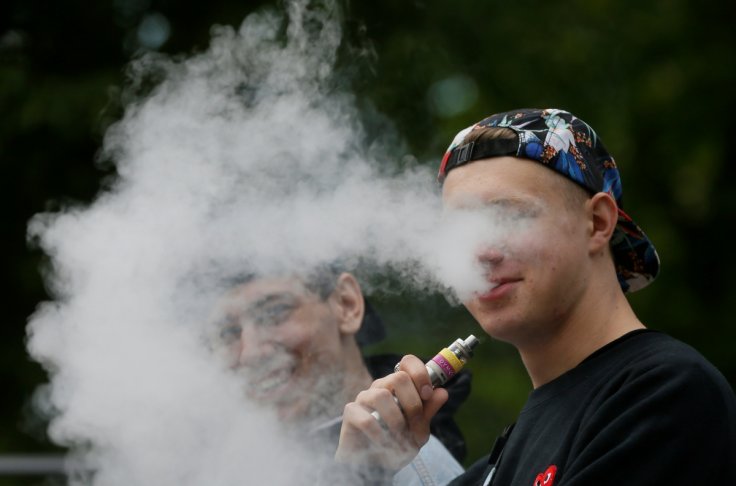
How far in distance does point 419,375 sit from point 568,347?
347 mm

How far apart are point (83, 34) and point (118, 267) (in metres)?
4.22

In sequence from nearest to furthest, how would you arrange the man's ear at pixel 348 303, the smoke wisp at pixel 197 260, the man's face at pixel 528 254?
the man's face at pixel 528 254, the smoke wisp at pixel 197 260, the man's ear at pixel 348 303

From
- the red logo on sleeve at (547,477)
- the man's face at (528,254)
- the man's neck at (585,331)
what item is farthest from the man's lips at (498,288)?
the red logo on sleeve at (547,477)

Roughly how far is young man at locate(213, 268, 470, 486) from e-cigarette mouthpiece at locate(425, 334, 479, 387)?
710mm

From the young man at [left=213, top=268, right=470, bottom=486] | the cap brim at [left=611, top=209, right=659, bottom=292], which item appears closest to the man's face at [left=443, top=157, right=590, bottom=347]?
the cap brim at [left=611, top=209, right=659, bottom=292]

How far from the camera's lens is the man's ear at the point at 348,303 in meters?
3.36

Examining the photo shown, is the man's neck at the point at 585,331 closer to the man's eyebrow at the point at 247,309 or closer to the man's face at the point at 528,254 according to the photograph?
the man's face at the point at 528,254

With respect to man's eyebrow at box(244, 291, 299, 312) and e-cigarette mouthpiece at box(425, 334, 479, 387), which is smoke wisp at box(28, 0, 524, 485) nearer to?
man's eyebrow at box(244, 291, 299, 312)

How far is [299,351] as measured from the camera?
3229 millimetres

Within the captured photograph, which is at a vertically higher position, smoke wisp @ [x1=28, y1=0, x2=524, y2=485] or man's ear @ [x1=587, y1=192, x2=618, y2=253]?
smoke wisp @ [x1=28, y1=0, x2=524, y2=485]

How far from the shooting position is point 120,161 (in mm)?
3965

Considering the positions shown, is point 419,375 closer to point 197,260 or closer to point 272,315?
point 272,315

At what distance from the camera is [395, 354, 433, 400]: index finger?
242 cm

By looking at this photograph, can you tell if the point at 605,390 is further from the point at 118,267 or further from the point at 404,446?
the point at 118,267
